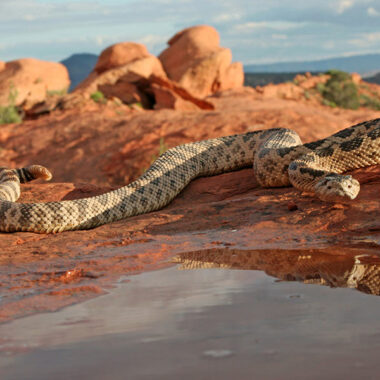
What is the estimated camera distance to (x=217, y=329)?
3.38m

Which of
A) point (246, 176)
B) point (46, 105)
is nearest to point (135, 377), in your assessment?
point (246, 176)

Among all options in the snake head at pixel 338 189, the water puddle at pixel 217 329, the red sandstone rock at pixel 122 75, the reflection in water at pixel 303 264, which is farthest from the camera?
the red sandstone rock at pixel 122 75

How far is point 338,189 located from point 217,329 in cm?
364

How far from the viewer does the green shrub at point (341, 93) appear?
41703 mm

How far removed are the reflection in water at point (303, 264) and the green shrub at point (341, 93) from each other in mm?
36907

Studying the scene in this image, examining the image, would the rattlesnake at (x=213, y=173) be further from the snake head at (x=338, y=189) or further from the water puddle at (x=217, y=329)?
the water puddle at (x=217, y=329)

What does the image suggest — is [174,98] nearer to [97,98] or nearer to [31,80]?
[97,98]

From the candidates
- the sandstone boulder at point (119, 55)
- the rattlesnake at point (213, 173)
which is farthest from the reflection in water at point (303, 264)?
the sandstone boulder at point (119, 55)

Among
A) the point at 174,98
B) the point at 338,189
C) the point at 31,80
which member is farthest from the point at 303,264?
the point at 31,80

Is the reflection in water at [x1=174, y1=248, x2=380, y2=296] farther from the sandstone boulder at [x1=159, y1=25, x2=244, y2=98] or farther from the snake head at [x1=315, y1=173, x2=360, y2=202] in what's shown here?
the sandstone boulder at [x1=159, y1=25, x2=244, y2=98]

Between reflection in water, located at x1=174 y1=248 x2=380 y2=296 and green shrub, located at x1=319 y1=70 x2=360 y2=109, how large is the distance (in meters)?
36.9

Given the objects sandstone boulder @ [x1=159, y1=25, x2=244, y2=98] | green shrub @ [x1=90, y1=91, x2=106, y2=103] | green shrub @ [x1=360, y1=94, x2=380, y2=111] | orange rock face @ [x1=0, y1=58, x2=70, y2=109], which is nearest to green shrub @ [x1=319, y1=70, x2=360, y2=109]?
green shrub @ [x1=360, y1=94, x2=380, y2=111]

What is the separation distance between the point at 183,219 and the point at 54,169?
36.9 ft

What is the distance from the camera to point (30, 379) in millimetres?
2898
